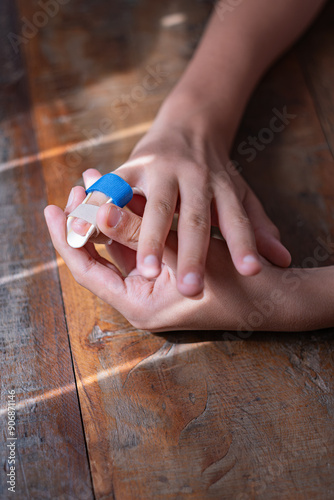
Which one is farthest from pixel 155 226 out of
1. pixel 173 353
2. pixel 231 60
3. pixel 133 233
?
pixel 231 60

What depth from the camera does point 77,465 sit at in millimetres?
585

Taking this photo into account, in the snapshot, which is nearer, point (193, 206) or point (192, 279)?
point (192, 279)

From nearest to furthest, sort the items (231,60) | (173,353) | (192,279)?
(192,279) → (173,353) → (231,60)

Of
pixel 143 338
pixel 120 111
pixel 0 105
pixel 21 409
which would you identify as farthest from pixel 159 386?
pixel 0 105

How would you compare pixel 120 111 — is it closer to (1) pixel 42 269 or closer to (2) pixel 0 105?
(2) pixel 0 105

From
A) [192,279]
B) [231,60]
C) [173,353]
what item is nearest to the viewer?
[192,279]

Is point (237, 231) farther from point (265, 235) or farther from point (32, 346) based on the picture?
point (32, 346)

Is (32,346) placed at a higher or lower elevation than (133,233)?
lower

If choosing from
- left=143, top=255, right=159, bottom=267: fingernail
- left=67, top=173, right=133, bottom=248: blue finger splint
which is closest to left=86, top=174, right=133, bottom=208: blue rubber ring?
left=67, top=173, right=133, bottom=248: blue finger splint

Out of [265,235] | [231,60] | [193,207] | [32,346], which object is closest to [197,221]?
[193,207]

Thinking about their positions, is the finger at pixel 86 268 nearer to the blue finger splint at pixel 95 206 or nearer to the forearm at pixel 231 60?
the blue finger splint at pixel 95 206

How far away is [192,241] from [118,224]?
96 millimetres

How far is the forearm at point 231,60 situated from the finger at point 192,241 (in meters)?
0.20

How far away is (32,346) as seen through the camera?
2.25 ft
